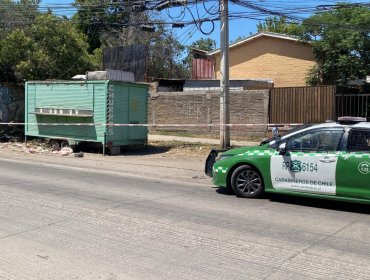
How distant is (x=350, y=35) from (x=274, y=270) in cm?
2039

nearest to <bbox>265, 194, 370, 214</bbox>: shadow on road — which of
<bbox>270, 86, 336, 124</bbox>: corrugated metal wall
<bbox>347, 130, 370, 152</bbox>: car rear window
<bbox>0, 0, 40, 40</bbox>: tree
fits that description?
<bbox>347, 130, 370, 152</bbox>: car rear window

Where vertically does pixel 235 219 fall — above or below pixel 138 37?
below

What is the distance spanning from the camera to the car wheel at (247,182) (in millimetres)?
8727

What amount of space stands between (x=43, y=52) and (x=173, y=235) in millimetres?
17247

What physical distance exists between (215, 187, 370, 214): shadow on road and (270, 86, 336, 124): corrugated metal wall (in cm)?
1022

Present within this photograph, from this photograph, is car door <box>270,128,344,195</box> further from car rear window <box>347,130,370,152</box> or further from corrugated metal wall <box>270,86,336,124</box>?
corrugated metal wall <box>270,86,336,124</box>

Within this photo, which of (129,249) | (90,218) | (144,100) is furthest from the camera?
(144,100)

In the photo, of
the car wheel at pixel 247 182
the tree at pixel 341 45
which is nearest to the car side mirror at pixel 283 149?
the car wheel at pixel 247 182

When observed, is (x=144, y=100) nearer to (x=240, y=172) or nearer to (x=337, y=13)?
(x=240, y=172)

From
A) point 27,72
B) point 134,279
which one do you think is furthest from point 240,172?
point 27,72

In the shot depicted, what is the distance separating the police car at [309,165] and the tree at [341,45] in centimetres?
1504

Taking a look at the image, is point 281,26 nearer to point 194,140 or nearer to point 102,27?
point 102,27

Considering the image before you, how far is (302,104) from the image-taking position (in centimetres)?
1916

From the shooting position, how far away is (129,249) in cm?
545
